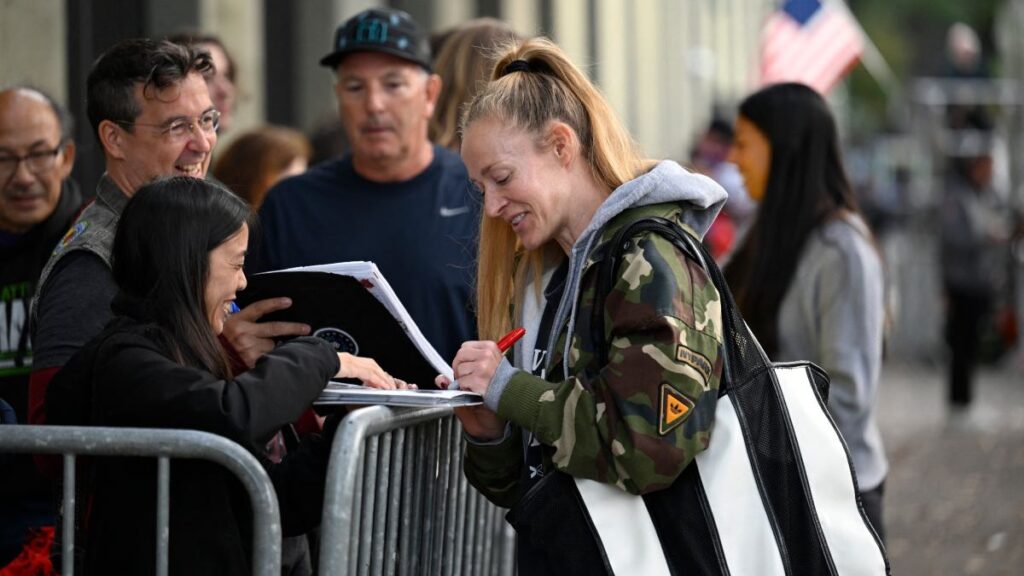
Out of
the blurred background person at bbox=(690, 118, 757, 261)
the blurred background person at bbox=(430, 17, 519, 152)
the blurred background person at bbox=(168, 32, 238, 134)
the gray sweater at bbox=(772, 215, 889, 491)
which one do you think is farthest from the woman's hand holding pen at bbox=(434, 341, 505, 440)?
the blurred background person at bbox=(690, 118, 757, 261)

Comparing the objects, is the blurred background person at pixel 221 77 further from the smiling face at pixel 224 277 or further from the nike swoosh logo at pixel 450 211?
the smiling face at pixel 224 277

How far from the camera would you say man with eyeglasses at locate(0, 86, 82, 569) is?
379 centimetres

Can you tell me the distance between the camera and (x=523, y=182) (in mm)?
3305

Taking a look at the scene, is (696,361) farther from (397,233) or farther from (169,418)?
(397,233)

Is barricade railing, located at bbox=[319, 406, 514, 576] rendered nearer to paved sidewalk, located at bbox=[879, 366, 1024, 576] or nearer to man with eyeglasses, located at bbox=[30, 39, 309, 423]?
man with eyeglasses, located at bbox=[30, 39, 309, 423]

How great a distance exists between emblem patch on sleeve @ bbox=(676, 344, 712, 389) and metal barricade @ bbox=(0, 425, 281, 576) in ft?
2.68

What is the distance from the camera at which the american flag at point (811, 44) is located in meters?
13.3

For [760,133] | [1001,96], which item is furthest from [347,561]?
[1001,96]

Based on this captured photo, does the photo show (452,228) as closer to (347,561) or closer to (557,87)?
(557,87)

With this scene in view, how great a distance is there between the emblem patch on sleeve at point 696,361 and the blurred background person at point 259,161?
3585 mm

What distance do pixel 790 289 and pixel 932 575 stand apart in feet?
9.81

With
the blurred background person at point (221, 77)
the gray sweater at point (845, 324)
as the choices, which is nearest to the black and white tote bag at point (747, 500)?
the gray sweater at point (845, 324)

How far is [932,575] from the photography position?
7469 millimetres

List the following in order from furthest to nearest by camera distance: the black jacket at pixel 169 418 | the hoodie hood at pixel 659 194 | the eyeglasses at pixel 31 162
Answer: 1. the eyeglasses at pixel 31 162
2. the hoodie hood at pixel 659 194
3. the black jacket at pixel 169 418
